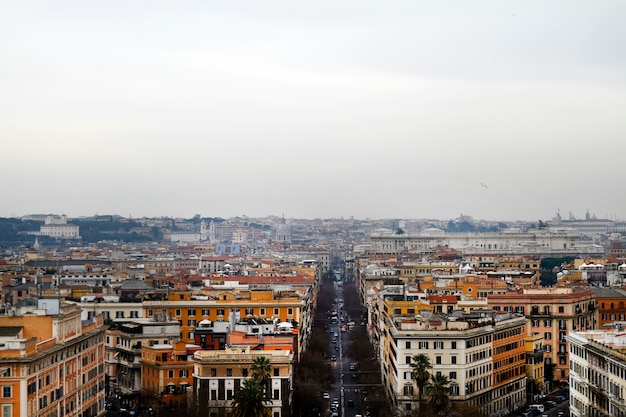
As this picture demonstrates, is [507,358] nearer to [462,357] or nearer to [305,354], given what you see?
[462,357]

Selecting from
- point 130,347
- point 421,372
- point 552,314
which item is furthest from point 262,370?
point 552,314

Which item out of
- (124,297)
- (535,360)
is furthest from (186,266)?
(535,360)

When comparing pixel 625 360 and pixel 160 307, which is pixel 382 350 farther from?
A: pixel 625 360

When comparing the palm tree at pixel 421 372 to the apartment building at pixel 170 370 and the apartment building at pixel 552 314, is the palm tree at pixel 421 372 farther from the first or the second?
the apartment building at pixel 552 314

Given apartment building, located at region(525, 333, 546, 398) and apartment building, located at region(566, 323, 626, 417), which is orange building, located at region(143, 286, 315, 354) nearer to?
apartment building, located at region(525, 333, 546, 398)

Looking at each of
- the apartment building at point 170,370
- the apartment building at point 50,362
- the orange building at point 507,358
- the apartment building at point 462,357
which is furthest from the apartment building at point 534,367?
the apartment building at point 50,362

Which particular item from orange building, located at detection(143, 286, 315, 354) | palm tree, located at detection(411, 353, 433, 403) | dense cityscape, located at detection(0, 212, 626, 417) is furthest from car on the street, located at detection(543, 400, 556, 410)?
orange building, located at detection(143, 286, 315, 354)
